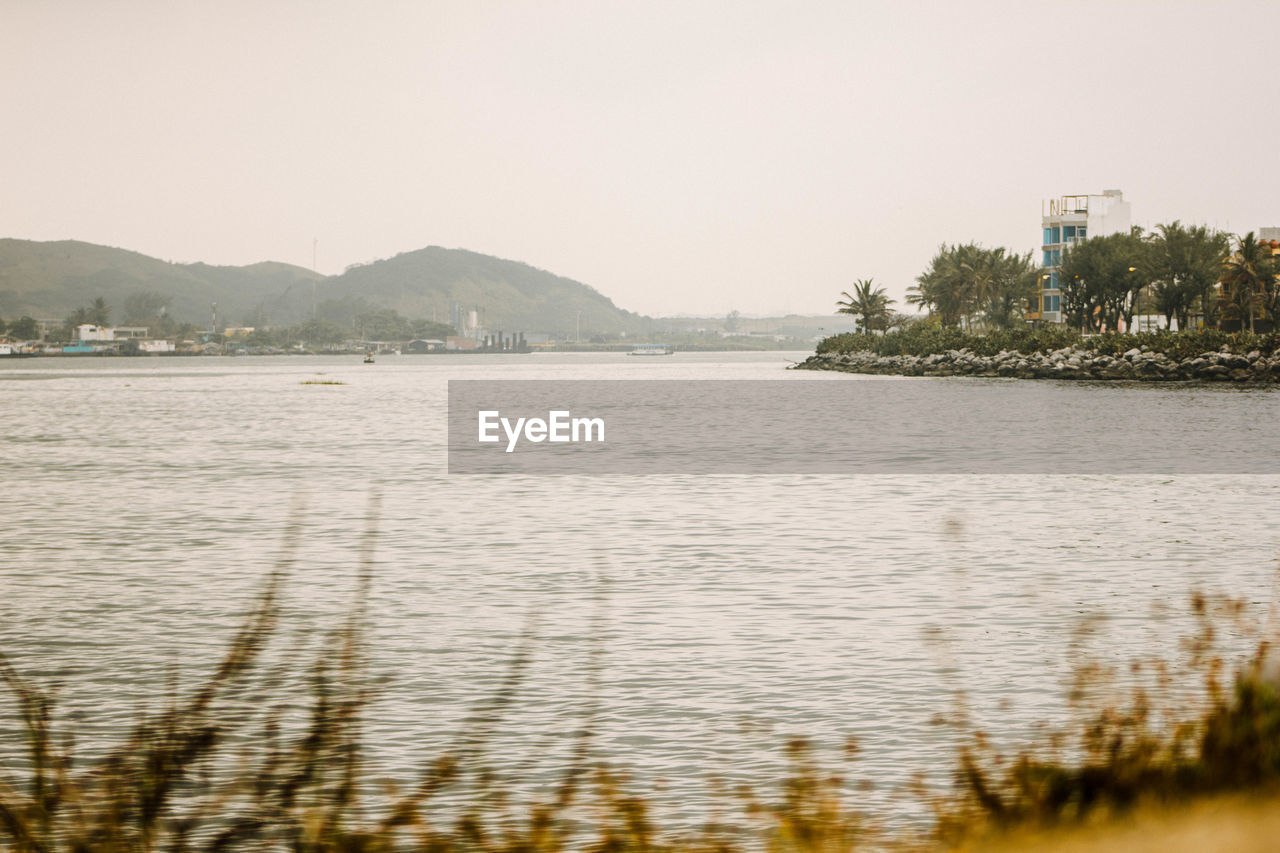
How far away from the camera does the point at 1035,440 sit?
40594 millimetres

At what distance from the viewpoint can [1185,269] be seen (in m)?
106

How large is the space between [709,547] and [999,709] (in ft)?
29.6

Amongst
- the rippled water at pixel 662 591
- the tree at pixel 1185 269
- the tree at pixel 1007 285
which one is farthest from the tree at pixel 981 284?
the rippled water at pixel 662 591

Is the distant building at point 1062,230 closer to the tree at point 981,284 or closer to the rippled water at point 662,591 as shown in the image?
the tree at point 981,284

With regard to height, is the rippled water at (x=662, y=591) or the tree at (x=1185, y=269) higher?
the tree at (x=1185, y=269)

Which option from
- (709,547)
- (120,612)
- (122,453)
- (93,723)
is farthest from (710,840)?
(122,453)

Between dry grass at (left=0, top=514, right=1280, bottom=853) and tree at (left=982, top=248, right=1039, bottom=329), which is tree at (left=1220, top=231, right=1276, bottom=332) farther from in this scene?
dry grass at (left=0, top=514, right=1280, bottom=853)

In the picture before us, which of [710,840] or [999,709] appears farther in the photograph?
[999,709]

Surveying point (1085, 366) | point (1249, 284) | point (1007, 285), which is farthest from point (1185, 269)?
point (1007, 285)

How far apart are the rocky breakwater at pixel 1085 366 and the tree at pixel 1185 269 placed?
12632 mm

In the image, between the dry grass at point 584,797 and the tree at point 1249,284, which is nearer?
the dry grass at point 584,797

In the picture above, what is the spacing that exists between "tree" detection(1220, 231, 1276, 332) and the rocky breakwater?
1291 cm

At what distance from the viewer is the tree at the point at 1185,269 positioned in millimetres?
106375

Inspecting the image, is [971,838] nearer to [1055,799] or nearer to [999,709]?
[1055,799]
